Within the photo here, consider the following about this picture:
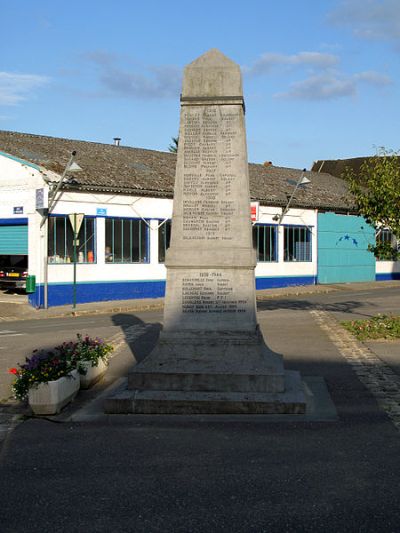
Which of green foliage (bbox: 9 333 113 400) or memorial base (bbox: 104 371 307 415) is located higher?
green foliage (bbox: 9 333 113 400)

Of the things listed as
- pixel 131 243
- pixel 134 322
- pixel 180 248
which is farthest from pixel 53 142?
pixel 180 248

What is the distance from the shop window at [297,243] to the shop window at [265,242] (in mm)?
934

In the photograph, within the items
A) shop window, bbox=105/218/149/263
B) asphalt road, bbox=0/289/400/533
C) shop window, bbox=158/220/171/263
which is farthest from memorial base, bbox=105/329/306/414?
shop window, bbox=158/220/171/263

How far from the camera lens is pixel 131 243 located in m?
29.1

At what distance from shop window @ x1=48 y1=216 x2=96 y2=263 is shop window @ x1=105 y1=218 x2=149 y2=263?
0.78 m

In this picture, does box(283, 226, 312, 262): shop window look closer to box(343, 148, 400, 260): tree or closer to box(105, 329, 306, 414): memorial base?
box(343, 148, 400, 260): tree

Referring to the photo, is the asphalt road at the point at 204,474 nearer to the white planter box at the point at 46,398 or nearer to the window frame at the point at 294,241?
the white planter box at the point at 46,398

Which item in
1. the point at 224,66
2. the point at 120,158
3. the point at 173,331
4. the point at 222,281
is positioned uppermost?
the point at 120,158

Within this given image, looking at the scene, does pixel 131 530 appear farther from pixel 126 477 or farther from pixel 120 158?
pixel 120 158

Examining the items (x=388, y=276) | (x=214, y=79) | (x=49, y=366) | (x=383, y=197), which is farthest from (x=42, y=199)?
(x=388, y=276)

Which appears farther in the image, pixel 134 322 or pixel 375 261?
pixel 375 261

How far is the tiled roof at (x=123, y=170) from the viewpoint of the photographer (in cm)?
2767

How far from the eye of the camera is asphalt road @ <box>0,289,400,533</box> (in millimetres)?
4758

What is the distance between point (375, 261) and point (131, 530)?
1590 inches
